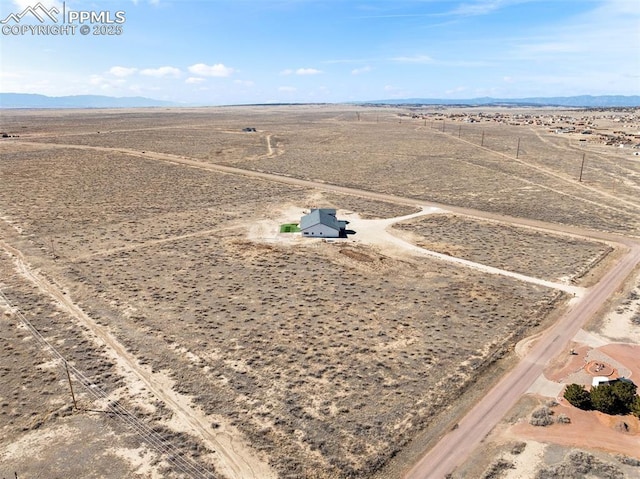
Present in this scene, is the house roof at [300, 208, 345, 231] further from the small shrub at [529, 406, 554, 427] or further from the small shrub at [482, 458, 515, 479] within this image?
the small shrub at [482, 458, 515, 479]

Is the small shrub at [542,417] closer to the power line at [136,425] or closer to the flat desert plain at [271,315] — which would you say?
the flat desert plain at [271,315]

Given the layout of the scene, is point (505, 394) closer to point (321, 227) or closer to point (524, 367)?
point (524, 367)

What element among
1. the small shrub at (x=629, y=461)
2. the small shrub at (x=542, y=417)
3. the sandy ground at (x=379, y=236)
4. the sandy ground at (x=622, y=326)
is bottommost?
the small shrub at (x=629, y=461)

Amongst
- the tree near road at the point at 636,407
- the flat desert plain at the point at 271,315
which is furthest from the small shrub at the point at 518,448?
the tree near road at the point at 636,407

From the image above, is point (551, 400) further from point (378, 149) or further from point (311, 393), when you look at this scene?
point (378, 149)

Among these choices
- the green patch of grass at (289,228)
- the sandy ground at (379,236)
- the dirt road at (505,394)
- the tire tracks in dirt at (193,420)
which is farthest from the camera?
the green patch of grass at (289,228)

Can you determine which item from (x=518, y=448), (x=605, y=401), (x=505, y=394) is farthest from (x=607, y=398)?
(x=518, y=448)

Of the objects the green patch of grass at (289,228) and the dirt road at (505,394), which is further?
the green patch of grass at (289,228)
